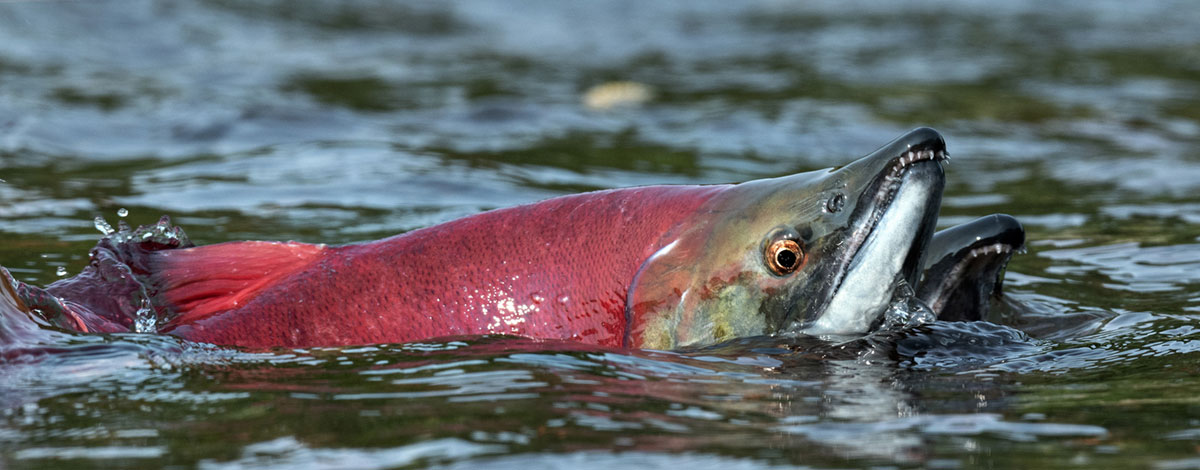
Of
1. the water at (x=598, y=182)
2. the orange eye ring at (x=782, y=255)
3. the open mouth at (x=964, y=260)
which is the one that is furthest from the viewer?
the open mouth at (x=964, y=260)

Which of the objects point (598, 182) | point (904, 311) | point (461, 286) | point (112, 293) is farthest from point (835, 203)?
point (598, 182)

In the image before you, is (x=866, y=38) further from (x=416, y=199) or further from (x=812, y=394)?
(x=812, y=394)

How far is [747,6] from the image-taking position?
21.5m

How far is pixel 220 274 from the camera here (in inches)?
169

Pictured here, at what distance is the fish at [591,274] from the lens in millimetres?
4066

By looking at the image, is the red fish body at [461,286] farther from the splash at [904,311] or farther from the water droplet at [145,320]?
the splash at [904,311]

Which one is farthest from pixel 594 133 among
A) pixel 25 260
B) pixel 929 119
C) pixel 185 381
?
pixel 185 381

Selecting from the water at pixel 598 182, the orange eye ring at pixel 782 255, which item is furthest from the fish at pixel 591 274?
the water at pixel 598 182

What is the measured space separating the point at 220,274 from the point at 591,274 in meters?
1.12

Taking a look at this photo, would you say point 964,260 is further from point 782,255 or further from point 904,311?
point 782,255

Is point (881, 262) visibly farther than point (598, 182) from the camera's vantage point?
No

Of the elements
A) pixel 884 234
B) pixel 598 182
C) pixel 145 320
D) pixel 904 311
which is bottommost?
pixel 904 311

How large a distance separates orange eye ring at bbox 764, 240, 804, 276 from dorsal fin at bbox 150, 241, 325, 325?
138 cm

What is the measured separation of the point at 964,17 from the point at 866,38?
2707mm
